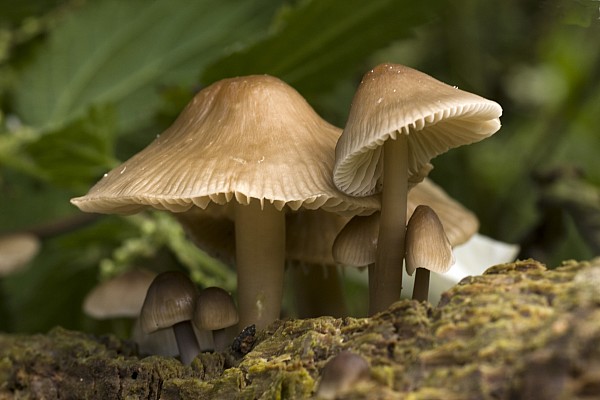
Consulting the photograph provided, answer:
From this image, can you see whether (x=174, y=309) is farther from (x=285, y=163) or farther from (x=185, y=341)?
(x=285, y=163)

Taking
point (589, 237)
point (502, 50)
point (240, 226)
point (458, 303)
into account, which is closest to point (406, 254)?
point (458, 303)

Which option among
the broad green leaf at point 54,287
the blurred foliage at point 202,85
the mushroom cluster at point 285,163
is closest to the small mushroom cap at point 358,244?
the mushroom cluster at point 285,163

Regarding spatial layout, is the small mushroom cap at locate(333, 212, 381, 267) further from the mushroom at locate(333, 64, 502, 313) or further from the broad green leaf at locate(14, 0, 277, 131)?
the broad green leaf at locate(14, 0, 277, 131)

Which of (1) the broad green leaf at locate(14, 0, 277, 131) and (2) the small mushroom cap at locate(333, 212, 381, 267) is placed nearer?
(2) the small mushroom cap at locate(333, 212, 381, 267)

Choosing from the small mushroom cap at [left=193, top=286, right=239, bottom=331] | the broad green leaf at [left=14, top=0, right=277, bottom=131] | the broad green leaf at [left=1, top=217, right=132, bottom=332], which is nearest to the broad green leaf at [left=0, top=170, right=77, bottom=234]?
the broad green leaf at [left=1, top=217, right=132, bottom=332]

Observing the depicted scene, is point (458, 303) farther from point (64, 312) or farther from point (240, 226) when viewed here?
point (64, 312)

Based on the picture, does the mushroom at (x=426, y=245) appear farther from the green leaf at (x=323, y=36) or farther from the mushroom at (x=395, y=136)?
the green leaf at (x=323, y=36)
